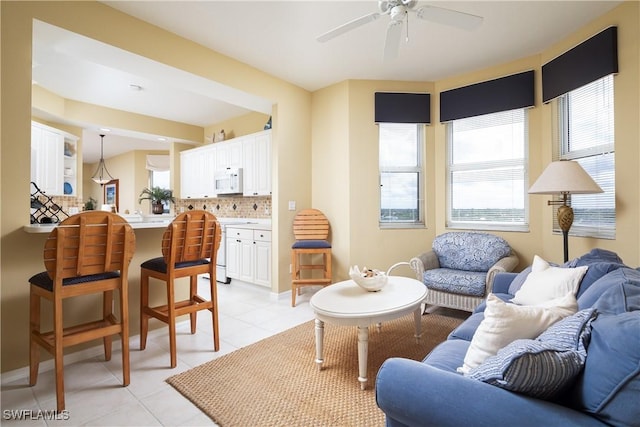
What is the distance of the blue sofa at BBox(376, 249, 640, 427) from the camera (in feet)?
2.83

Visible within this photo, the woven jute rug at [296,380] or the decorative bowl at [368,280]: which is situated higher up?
the decorative bowl at [368,280]

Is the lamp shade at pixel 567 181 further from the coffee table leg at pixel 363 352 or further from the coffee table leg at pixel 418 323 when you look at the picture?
the coffee table leg at pixel 363 352

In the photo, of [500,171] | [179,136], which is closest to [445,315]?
[500,171]

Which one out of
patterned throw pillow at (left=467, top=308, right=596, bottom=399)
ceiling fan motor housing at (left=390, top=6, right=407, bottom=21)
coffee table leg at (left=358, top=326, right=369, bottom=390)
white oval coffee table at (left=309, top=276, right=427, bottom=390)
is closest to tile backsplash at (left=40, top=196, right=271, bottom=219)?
white oval coffee table at (left=309, top=276, right=427, bottom=390)

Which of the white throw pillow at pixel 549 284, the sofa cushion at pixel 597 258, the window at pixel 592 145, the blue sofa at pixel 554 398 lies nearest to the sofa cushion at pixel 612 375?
the blue sofa at pixel 554 398

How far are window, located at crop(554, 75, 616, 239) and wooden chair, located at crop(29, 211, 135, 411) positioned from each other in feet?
12.7

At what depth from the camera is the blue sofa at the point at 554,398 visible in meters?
0.86

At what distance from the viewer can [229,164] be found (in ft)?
17.1

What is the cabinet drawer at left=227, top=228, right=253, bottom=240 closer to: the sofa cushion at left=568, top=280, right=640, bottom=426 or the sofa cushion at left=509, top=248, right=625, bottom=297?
the sofa cushion at left=509, top=248, right=625, bottom=297

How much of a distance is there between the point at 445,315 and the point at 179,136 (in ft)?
17.6

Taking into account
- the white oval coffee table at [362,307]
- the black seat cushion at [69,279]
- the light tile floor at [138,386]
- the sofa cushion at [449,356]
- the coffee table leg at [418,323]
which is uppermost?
the black seat cushion at [69,279]

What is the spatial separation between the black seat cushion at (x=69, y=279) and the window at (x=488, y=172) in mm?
3653

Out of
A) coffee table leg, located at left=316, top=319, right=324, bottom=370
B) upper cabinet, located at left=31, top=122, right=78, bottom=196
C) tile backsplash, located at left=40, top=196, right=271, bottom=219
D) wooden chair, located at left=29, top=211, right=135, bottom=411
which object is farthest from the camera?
tile backsplash, located at left=40, top=196, right=271, bottom=219

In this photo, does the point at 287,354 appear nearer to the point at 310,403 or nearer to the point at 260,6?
the point at 310,403
